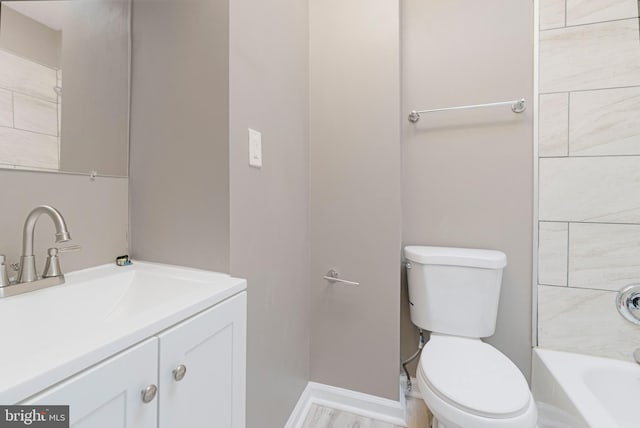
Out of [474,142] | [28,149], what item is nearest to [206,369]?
[28,149]

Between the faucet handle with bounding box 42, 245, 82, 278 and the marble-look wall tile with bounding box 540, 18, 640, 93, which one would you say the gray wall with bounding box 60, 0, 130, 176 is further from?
the marble-look wall tile with bounding box 540, 18, 640, 93

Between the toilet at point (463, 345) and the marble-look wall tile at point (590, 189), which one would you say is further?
the marble-look wall tile at point (590, 189)

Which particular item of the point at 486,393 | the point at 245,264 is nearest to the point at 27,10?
the point at 245,264

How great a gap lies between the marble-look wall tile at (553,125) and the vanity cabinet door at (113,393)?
168cm

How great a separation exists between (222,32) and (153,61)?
0.29m

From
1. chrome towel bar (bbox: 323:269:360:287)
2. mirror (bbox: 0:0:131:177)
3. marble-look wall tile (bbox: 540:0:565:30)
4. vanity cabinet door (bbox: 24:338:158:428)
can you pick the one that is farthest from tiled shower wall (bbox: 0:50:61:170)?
marble-look wall tile (bbox: 540:0:565:30)

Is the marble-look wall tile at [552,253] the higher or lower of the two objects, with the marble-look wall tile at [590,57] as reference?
lower

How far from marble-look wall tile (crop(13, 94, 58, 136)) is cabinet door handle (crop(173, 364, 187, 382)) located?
74cm

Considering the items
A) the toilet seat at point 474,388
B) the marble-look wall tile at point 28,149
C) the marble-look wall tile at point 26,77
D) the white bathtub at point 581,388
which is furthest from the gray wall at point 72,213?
the white bathtub at point 581,388

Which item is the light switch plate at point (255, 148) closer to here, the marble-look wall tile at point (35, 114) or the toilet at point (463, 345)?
the marble-look wall tile at point (35, 114)

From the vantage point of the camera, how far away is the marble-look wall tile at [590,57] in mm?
1189

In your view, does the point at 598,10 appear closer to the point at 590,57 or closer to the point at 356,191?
the point at 590,57

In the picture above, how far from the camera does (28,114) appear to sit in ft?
2.38

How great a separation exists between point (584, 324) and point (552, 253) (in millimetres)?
344
